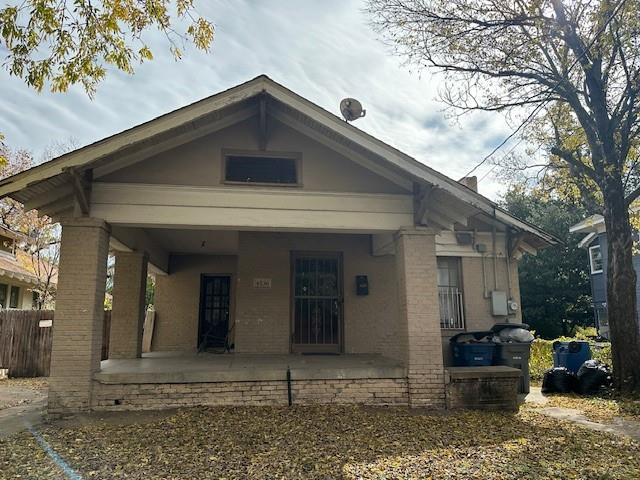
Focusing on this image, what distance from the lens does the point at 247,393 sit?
21.8ft

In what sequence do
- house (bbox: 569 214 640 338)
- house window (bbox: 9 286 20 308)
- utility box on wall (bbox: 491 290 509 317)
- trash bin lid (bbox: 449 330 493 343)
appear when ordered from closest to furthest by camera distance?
1. trash bin lid (bbox: 449 330 493 343)
2. utility box on wall (bbox: 491 290 509 317)
3. house window (bbox: 9 286 20 308)
4. house (bbox: 569 214 640 338)

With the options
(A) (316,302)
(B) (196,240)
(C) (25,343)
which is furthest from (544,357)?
(C) (25,343)

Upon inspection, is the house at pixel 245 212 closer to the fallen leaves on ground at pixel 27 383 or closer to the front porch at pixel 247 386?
the front porch at pixel 247 386

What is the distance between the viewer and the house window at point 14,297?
1976 cm

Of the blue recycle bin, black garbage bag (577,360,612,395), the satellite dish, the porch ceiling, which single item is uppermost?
the satellite dish

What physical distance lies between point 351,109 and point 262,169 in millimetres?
1877

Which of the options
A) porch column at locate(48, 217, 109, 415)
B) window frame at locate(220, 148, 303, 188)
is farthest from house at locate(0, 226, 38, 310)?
window frame at locate(220, 148, 303, 188)

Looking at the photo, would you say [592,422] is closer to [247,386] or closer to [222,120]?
[247,386]

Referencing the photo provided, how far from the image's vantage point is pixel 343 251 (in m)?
9.84

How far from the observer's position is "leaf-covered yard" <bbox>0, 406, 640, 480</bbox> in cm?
424

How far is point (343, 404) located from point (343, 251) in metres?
3.80

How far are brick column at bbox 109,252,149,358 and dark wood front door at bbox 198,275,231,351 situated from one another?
277cm

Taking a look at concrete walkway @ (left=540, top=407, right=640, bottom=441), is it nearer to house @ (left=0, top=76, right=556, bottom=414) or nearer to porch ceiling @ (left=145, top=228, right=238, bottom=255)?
house @ (left=0, top=76, right=556, bottom=414)

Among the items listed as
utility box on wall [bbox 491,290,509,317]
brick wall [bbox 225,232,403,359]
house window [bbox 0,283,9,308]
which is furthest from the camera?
house window [bbox 0,283,9,308]
